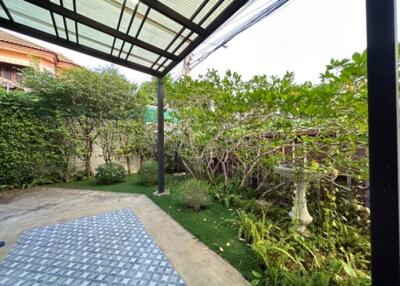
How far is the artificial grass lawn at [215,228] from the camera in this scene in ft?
7.23

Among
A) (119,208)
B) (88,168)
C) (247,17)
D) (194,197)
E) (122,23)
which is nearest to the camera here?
(122,23)

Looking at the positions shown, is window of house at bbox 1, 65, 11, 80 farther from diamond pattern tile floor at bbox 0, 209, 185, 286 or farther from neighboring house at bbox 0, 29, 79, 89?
diamond pattern tile floor at bbox 0, 209, 185, 286

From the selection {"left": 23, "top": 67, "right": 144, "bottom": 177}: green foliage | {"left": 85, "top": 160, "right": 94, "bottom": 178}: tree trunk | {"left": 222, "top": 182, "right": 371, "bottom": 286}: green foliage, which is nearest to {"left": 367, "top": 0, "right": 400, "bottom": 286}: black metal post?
{"left": 222, "top": 182, "right": 371, "bottom": 286}: green foliage

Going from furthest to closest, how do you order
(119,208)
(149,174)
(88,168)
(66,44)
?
1. (88,168)
2. (149,174)
3. (119,208)
4. (66,44)

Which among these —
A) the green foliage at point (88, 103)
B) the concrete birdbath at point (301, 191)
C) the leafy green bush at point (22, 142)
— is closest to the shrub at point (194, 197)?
the concrete birdbath at point (301, 191)

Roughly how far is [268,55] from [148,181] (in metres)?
5.87

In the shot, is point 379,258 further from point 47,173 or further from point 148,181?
point 47,173

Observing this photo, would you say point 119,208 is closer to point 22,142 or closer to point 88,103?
point 22,142

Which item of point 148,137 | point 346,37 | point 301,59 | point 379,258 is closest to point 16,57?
point 148,137

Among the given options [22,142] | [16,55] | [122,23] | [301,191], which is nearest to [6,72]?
[16,55]

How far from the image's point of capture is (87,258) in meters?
2.30

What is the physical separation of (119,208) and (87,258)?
1703mm

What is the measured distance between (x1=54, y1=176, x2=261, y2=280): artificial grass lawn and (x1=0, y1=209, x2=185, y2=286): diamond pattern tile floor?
647 mm

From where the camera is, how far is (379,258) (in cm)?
91
